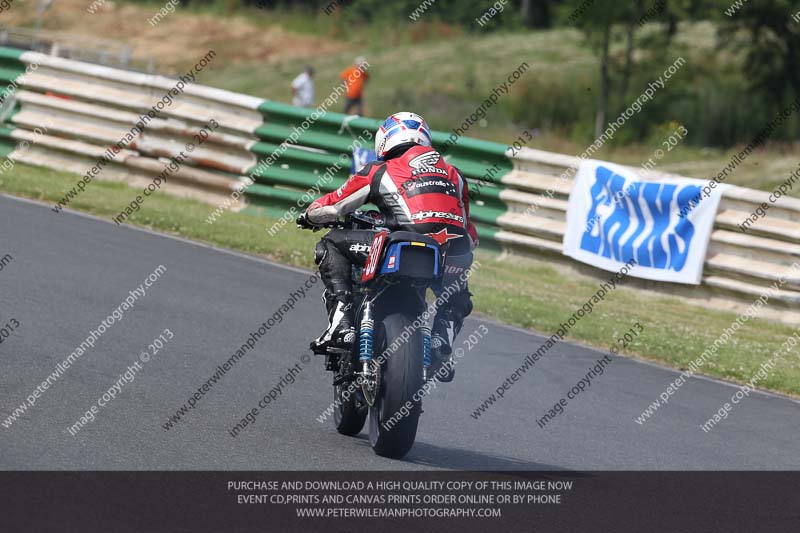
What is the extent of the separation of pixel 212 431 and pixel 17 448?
1239 millimetres

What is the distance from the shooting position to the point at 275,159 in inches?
631

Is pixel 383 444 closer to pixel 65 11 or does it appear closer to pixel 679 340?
pixel 679 340

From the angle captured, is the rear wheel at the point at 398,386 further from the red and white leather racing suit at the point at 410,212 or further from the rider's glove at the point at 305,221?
the rider's glove at the point at 305,221

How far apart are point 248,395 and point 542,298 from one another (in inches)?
230

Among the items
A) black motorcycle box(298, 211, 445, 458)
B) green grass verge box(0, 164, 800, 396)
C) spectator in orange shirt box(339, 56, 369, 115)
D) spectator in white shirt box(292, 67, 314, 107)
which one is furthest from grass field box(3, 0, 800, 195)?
black motorcycle box(298, 211, 445, 458)

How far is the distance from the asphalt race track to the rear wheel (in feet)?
0.51

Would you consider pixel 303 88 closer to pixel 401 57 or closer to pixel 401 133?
pixel 401 57

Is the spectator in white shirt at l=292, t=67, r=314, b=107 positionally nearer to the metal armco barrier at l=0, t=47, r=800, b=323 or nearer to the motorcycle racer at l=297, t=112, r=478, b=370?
the metal armco barrier at l=0, t=47, r=800, b=323

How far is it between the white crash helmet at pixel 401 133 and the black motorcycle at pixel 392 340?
17.5 inches

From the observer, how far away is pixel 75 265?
1139 centimetres

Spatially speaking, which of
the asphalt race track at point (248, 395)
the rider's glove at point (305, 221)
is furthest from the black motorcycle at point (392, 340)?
the rider's glove at point (305, 221)

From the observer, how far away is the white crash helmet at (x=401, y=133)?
709 centimetres

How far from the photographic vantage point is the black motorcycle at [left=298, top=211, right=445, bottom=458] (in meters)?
6.47
